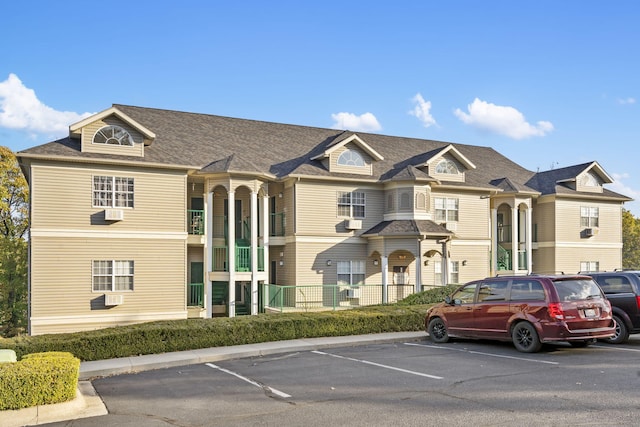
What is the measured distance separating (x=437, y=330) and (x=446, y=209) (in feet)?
50.3

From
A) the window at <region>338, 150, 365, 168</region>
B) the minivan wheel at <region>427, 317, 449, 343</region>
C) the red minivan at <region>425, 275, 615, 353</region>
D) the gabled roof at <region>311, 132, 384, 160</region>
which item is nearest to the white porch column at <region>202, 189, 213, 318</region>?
the gabled roof at <region>311, 132, 384, 160</region>

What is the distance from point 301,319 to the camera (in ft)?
58.8

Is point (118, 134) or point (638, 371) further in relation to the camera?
point (118, 134)

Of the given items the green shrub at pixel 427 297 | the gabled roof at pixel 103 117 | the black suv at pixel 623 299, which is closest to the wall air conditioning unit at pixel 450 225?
the green shrub at pixel 427 297

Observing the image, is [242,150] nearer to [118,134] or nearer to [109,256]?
[118,134]

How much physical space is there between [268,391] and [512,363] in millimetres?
5459

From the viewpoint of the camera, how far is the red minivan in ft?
44.3

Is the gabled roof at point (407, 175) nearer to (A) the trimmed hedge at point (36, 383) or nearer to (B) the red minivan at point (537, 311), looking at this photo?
(B) the red minivan at point (537, 311)

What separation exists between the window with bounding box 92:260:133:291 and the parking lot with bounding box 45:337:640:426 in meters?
10.5

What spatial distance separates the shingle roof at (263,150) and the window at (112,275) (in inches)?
166

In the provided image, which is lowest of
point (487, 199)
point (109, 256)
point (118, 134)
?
point (109, 256)

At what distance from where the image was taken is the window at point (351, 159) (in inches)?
1152

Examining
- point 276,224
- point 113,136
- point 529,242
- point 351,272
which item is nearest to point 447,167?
point 529,242

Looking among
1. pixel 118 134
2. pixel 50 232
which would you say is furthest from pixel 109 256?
pixel 118 134
